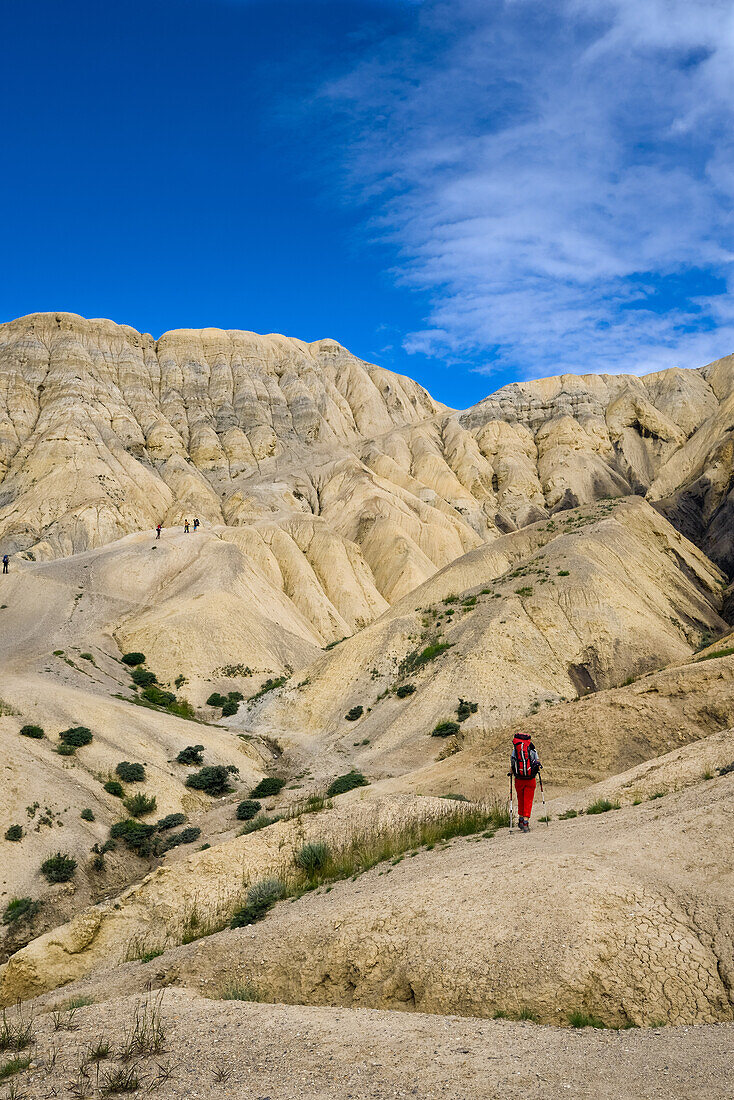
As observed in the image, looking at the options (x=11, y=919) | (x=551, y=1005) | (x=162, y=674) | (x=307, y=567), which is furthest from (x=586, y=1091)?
(x=307, y=567)

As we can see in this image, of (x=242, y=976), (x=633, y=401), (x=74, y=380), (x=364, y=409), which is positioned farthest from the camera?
(x=364, y=409)

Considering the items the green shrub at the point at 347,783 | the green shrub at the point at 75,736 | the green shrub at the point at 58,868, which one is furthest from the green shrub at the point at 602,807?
the green shrub at the point at 75,736

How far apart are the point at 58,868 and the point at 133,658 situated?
83.3 feet

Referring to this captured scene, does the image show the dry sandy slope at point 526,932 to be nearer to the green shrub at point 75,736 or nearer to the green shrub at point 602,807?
the green shrub at point 602,807

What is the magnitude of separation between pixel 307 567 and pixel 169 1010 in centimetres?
6502

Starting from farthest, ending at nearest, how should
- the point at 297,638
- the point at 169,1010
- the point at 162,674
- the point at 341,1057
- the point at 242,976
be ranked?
the point at 297,638 → the point at 162,674 → the point at 242,976 → the point at 169,1010 → the point at 341,1057

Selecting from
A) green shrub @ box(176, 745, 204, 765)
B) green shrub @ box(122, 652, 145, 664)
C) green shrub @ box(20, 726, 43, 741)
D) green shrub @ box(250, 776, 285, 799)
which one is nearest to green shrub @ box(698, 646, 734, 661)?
green shrub @ box(250, 776, 285, 799)

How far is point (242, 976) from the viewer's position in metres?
9.12

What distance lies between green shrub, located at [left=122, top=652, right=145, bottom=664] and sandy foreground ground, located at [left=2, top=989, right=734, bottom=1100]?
40.2 meters

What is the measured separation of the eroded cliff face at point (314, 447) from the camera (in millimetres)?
77938

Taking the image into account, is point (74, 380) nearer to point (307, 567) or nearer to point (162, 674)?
point (307, 567)

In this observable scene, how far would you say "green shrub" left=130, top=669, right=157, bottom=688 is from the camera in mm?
43281

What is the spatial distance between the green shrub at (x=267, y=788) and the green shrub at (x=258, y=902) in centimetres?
1546

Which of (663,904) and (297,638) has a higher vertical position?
(297,638)
